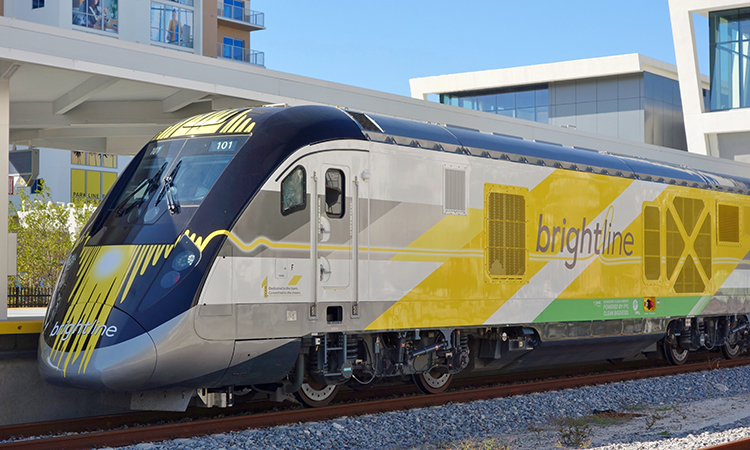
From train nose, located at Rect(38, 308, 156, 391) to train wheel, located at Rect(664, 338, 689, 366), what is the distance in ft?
36.5

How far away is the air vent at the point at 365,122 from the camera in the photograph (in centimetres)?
1048

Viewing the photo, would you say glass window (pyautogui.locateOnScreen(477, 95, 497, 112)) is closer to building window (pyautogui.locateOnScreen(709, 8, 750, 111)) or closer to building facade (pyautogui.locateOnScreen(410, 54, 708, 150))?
building facade (pyautogui.locateOnScreen(410, 54, 708, 150))

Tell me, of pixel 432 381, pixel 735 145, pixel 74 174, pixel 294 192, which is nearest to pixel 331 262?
pixel 294 192

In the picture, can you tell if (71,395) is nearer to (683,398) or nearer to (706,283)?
(683,398)

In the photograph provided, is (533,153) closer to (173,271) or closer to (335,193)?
(335,193)

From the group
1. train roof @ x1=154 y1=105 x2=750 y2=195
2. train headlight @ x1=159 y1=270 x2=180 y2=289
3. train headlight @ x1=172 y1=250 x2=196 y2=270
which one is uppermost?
train roof @ x1=154 y1=105 x2=750 y2=195

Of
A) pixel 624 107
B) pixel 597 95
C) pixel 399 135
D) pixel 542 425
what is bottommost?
pixel 542 425

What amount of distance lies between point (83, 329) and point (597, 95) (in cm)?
4731

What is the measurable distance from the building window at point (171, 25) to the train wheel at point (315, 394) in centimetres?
4319

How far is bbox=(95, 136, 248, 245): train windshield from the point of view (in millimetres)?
9047

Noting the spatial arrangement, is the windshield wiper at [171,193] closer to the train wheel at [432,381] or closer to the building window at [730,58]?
the train wheel at [432,381]

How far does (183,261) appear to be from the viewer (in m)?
8.68

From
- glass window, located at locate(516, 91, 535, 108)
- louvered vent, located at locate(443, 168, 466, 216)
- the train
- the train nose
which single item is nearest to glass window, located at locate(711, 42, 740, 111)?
glass window, located at locate(516, 91, 535, 108)

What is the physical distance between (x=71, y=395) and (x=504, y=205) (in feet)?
21.2
